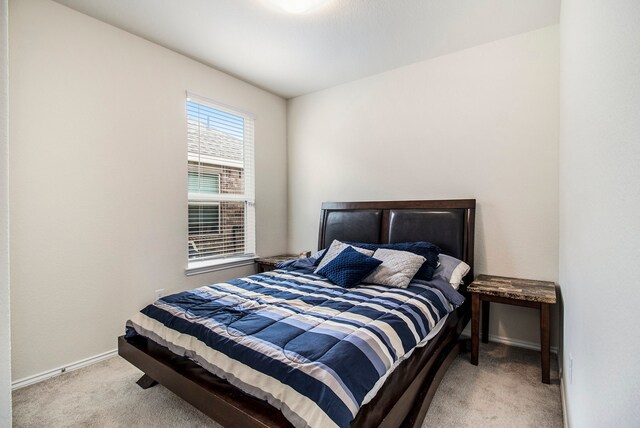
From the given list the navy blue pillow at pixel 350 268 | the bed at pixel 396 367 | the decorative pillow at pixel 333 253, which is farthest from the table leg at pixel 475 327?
the decorative pillow at pixel 333 253

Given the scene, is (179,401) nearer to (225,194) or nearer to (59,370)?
(59,370)

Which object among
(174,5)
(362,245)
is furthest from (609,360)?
(174,5)

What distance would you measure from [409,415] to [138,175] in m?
2.79

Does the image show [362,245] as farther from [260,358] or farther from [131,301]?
[131,301]

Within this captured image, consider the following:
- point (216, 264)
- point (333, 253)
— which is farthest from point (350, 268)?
point (216, 264)

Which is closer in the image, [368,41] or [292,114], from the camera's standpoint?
[368,41]

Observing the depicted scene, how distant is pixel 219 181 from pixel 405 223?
209 centimetres

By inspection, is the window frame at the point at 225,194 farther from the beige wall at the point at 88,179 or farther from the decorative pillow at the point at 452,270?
the decorative pillow at the point at 452,270

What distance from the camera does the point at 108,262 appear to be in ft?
8.47

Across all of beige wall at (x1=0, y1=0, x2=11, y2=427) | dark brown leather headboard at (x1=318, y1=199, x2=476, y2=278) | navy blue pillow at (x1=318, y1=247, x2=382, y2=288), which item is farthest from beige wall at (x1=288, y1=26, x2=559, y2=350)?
beige wall at (x1=0, y1=0, x2=11, y2=427)

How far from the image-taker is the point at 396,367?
155 cm

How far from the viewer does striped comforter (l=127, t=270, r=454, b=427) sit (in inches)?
48.0

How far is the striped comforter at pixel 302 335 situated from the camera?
1220 mm

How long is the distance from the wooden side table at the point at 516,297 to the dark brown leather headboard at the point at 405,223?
343 mm
